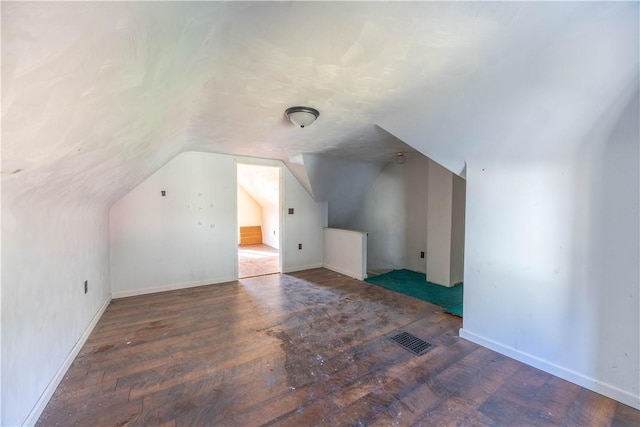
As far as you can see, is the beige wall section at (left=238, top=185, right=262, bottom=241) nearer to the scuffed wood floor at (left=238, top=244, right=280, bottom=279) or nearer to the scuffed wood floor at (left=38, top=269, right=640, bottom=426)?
the scuffed wood floor at (left=238, top=244, right=280, bottom=279)

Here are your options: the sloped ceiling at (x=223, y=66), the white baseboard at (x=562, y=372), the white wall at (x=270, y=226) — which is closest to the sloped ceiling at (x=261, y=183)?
the white wall at (x=270, y=226)

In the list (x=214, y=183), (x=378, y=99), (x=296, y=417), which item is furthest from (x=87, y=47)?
(x=214, y=183)

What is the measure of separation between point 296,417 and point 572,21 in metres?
2.50

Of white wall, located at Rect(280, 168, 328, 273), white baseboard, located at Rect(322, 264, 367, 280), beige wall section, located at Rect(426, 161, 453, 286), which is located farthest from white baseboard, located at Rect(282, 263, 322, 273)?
beige wall section, located at Rect(426, 161, 453, 286)

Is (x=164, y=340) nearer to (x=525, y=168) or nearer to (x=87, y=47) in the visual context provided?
(x=87, y=47)

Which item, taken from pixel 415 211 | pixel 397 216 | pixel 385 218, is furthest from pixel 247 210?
pixel 415 211

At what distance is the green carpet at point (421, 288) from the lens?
10.5 ft

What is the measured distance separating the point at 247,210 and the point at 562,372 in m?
7.23

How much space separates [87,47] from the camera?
2.58 feet

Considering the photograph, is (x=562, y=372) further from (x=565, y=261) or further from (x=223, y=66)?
(x=223, y=66)

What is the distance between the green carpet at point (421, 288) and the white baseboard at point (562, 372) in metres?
0.56

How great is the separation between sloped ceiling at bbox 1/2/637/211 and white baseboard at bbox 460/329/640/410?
1.66m

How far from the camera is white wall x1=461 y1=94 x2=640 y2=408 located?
159cm

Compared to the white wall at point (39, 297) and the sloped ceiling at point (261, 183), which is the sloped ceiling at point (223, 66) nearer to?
the white wall at point (39, 297)
